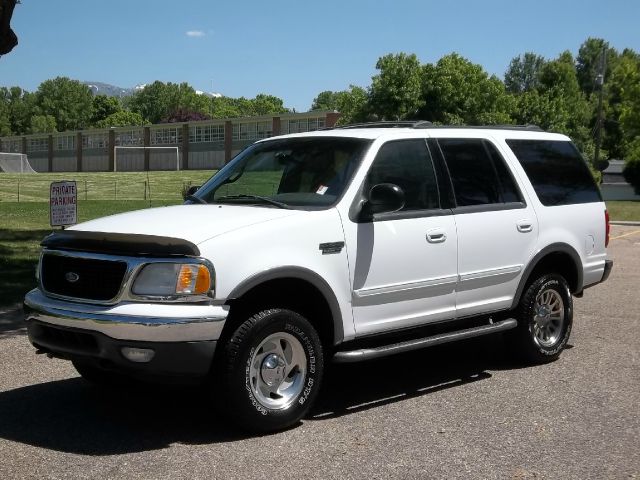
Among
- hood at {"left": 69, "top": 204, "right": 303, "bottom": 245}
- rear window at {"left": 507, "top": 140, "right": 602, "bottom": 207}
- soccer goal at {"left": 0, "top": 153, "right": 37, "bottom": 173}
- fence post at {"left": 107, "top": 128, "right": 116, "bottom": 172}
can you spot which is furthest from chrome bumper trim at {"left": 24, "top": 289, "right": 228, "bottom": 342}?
fence post at {"left": 107, "top": 128, "right": 116, "bottom": 172}

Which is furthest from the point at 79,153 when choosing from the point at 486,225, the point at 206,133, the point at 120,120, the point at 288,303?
the point at 288,303

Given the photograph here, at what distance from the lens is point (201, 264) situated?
16.0 feet

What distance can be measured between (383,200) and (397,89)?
54.3 metres

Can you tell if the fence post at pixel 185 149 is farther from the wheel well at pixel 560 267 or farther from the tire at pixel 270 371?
the tire at pixel 270 371

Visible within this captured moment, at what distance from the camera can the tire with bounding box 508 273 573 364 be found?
7.09 metres

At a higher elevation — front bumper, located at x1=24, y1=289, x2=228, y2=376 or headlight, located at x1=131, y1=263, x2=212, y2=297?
headlight, located at x1=131, y1=263, x2=212, y2=297

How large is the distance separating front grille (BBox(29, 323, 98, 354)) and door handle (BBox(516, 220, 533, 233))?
3.64 meters

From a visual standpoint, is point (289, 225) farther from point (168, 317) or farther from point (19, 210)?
point (19, 210)

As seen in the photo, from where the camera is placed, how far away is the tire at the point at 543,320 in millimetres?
7094

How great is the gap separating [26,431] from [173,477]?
53.1 inches

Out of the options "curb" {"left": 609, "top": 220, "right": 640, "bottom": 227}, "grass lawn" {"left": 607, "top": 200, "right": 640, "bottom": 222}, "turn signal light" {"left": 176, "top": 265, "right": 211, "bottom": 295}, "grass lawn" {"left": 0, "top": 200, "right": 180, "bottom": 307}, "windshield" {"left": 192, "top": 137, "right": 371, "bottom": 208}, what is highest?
"windshield" {"left": 192, "top": 137, "right": 371, "bottom": 208}

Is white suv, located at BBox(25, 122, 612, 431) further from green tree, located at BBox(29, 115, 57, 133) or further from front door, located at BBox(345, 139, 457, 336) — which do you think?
green tree, located at BBox(29, 115, 57, 133)

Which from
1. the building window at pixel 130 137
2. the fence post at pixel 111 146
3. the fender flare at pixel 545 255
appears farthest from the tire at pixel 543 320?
the fence post at pixel 111 146

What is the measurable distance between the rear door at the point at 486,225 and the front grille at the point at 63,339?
2.82 meters
